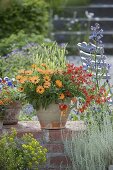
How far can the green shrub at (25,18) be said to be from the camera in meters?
11.0

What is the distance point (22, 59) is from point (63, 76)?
337 cm

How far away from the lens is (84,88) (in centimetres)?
566

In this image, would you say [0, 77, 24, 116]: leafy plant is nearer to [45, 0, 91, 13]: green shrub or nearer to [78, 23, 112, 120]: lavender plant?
[78, 23, 112, 120]: lavender plant

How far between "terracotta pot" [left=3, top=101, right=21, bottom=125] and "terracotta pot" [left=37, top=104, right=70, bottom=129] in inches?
11.3

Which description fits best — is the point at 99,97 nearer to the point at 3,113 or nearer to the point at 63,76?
the point at 63,76

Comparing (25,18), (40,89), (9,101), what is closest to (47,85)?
(40,89)

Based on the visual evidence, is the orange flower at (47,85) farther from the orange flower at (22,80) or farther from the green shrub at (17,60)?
the green shrub at (17,60)

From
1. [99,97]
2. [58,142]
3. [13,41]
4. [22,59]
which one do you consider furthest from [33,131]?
[13,41]

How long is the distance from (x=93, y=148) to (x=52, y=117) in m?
0.56

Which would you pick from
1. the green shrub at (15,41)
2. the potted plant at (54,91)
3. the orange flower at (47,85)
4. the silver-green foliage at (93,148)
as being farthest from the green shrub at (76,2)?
the silver-green foliage at (93,148)

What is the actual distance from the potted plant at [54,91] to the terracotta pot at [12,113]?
25 cm

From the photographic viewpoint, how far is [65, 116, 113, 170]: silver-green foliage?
5.15 metres

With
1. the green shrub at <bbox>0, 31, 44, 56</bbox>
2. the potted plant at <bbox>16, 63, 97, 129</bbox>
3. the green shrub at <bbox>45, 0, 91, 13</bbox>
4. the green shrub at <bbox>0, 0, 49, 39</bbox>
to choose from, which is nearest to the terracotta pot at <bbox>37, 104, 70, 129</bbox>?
the potted plant at <bbox>16, 63, 97, 129</bbox>

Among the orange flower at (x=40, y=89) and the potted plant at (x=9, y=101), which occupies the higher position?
the orange flower at (x=40, y=89)
